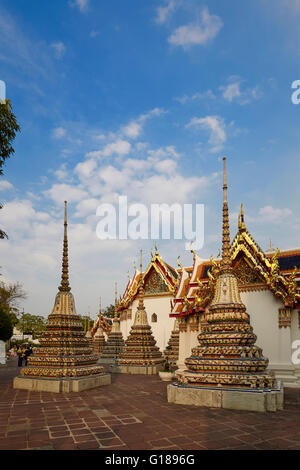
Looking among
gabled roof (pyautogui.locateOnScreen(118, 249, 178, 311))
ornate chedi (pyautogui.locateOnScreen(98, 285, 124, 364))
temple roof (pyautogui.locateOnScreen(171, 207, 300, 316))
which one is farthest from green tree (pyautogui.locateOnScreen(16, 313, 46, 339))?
temple roof (pyautogui.locateOnScreen(171, 207, 300, 316))

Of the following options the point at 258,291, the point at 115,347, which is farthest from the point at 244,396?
the point at 115,347

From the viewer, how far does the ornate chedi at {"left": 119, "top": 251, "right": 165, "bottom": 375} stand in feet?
59.6

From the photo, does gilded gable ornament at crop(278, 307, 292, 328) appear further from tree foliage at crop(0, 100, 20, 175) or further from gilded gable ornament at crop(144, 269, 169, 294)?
gilded gable ornament at crop(144, 269, 169, 294)

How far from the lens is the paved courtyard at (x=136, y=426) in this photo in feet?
17.8

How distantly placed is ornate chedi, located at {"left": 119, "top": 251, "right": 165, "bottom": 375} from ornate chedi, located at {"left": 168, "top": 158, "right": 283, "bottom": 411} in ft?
31.3

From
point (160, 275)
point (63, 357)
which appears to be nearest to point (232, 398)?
point (63, 357)

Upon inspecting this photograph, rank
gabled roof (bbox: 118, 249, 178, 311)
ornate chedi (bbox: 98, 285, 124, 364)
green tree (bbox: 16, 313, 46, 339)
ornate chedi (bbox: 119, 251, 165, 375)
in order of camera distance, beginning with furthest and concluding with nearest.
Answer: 1. green tree (bbox: 16, 313, 46, 339)
2. gabled roof (bbox: 118, 249, 178, 311)
3. ornate chedi (bbox: 98, 285, 124, 364)
4. ornate chedi (bbox: 119, 251, 165, 375)

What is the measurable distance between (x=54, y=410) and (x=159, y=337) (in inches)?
911

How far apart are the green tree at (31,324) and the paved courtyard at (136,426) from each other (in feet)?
205

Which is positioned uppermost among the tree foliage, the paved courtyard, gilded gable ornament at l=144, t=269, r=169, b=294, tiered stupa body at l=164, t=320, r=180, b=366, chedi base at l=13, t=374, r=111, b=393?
the tree foliage

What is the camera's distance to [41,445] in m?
5.38

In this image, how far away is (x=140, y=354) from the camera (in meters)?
18.6
